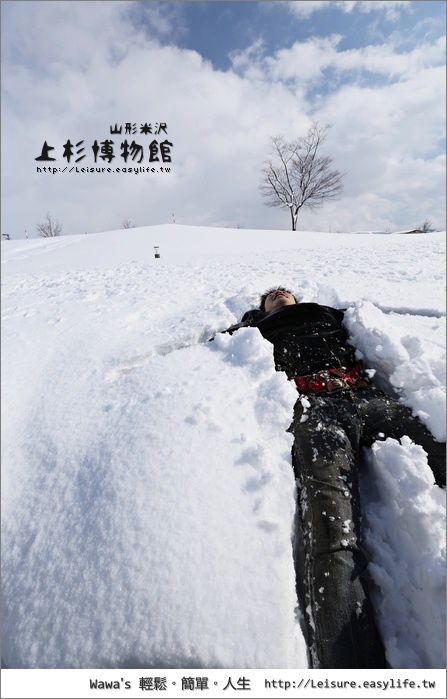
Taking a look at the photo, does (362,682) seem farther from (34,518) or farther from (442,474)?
(34,518)

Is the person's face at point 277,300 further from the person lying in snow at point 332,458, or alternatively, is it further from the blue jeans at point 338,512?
the blue jeans at point 338,512

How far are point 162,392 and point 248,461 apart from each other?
0.72 m

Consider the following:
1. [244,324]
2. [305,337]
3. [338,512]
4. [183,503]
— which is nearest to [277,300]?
[244,324]

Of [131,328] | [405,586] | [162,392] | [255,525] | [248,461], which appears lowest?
[405,586]

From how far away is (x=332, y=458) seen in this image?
1.60m

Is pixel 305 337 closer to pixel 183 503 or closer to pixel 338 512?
pixel 338 512

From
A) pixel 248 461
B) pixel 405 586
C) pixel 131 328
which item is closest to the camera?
pixel 405 586

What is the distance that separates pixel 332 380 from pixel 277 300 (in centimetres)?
104

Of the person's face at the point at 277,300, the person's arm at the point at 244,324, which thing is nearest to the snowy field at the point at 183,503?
the person's arm at the point at 244,324

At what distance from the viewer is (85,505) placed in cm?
147

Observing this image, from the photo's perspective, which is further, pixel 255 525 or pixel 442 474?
pixel 442 474

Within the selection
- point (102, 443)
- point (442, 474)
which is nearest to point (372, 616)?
point (442, 474)

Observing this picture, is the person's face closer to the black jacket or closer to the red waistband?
the black jacket

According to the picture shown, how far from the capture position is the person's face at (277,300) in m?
2.82
